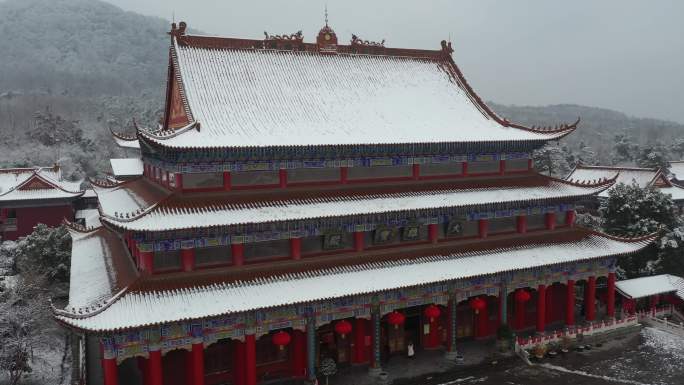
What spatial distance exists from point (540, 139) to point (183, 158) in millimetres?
17067

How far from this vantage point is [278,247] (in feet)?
71.6

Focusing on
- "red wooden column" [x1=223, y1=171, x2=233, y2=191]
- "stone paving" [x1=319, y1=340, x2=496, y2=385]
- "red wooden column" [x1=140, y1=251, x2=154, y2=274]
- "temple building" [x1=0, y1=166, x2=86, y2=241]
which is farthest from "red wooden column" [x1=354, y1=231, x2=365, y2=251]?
"temple building" [x1=0, y1=166, x2=86, y2=241]

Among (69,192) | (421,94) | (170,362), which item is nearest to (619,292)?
(421,94)

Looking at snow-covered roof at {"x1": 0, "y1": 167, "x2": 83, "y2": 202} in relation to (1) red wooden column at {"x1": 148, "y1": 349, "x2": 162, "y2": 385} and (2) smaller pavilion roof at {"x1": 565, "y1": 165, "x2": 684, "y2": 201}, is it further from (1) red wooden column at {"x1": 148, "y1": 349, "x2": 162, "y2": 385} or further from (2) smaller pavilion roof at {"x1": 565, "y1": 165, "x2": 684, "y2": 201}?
(2) smaller pavilion roof at {"x1": 565, "y1": 165, "x2": 684, "y2": 201}

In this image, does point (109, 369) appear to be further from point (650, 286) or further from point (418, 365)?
point (650, 286)

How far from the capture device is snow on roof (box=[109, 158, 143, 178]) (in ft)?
151

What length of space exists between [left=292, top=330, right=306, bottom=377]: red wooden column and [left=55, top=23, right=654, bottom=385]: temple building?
6cm

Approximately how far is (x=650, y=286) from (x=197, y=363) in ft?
83.7

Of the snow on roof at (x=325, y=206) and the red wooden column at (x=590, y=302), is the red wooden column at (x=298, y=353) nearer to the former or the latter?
the snow on roof at (x=325, y=206)

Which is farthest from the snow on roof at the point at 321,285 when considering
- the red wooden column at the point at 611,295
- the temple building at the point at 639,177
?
the temple building at the point at 639,177

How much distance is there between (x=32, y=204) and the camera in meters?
46.0

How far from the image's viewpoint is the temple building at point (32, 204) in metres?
45.3

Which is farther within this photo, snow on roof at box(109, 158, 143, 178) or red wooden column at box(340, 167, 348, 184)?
snow on roof at box(109, 158, 143, 178)

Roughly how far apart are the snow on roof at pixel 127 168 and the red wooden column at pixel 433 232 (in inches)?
1172
